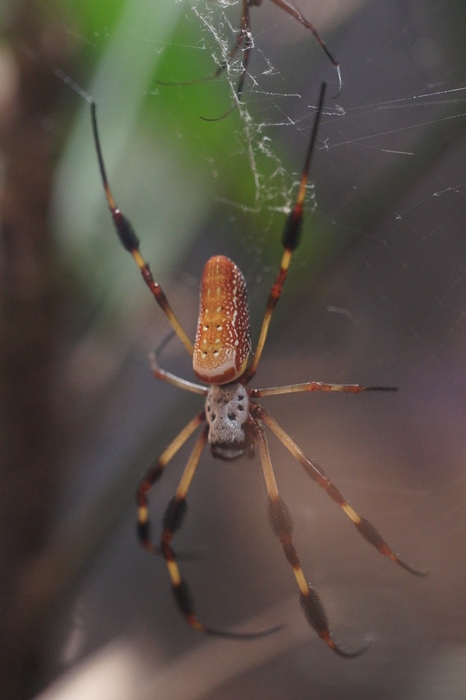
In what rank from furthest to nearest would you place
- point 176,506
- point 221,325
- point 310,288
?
point 310,288
point 176,506
point 221,325

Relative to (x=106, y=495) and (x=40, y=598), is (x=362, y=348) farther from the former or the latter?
(x=40, y=598)

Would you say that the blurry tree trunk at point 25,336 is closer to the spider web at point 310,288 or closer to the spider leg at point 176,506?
the spider web at point 310,288

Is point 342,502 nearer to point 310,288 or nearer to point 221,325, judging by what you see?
point 221,325

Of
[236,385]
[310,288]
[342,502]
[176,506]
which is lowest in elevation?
[176,506]

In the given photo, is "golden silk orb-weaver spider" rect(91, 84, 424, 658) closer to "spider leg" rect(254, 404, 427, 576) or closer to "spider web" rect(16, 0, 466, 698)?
"spider leg" rect(254, 404, 427, 576)

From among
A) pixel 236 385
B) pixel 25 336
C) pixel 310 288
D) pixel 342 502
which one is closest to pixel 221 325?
pixel 236 385

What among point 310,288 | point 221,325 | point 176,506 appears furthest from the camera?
point 310,288

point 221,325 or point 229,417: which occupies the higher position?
point 221,325
